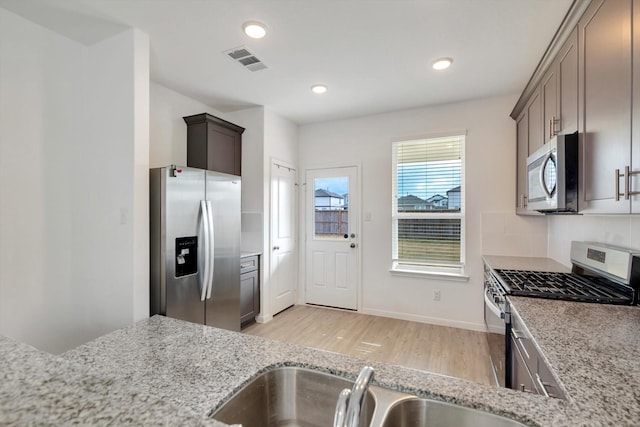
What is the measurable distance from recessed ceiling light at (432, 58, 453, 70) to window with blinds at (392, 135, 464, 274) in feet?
3.55

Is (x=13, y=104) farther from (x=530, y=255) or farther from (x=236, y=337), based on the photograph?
(x=530, y=255)

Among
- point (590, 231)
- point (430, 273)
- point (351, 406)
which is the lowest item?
point (430, 273)

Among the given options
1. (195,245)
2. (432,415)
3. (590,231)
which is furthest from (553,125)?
(195,245)

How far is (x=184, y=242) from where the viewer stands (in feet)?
7.91

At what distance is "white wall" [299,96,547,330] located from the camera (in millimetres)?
3324

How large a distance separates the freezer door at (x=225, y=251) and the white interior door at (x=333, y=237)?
1.48 m

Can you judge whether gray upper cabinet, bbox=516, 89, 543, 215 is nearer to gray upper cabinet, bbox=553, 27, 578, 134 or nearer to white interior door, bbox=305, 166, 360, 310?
gray upper cabinet, bbox=553, 27, 578, 134

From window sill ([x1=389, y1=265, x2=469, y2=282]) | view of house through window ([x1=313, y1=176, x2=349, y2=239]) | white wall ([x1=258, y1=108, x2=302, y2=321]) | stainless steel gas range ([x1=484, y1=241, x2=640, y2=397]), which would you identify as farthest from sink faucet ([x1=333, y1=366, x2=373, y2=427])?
view of house through window ([x1=313, y1=176, x2=349, y2=239])

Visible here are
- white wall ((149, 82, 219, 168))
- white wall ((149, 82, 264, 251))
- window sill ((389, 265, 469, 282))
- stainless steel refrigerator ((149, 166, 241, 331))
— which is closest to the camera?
stainless steel refrigerator ((149, 166, 241, 331))

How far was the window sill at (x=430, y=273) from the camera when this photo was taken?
3488 millimetres

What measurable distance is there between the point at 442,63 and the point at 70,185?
3309 millimetres

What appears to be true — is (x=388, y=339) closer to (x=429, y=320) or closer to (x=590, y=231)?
(x=429, y=320)

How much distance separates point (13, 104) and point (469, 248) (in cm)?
433

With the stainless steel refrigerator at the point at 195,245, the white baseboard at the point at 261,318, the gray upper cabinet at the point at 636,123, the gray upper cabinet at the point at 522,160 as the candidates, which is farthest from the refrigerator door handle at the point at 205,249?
the gray upper cabinet at the point at 522,160
